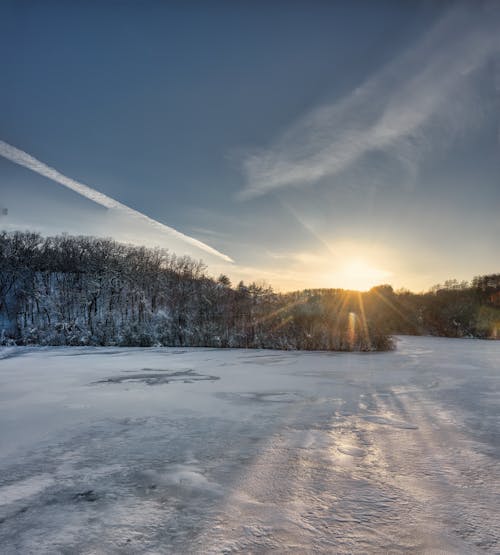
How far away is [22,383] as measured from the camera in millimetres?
7961

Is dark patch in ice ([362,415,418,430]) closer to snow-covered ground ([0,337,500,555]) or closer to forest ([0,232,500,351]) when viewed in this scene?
snow-covered ground ([0,337,500,555])

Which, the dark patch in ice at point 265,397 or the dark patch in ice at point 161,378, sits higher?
the dark patch in ice at point 161,378

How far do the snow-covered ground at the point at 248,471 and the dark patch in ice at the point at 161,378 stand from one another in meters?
1.04

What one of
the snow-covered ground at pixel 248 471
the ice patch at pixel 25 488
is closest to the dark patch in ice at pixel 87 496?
the snow-covered ground at pixel 248 471

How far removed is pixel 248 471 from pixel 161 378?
576 centimetres

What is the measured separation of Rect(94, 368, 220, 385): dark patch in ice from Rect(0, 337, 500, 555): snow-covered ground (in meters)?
1.04

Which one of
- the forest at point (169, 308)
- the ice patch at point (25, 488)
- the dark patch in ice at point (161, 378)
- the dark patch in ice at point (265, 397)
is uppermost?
the forest at point (169, 308)

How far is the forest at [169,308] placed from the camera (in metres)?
18.4

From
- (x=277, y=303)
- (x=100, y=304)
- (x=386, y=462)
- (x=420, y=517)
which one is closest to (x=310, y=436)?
(x=386, y=462)

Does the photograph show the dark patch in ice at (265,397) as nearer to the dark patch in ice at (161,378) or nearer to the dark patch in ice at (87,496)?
the dark patch in ice at (161,378)

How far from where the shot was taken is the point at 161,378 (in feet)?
28.4

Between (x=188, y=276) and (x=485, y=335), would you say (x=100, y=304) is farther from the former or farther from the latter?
(x=485, y=335)

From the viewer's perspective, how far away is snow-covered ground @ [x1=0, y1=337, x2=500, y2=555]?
7.62ft

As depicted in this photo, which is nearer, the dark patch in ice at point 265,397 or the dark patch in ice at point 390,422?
the dark patch in ice at point 390,422
